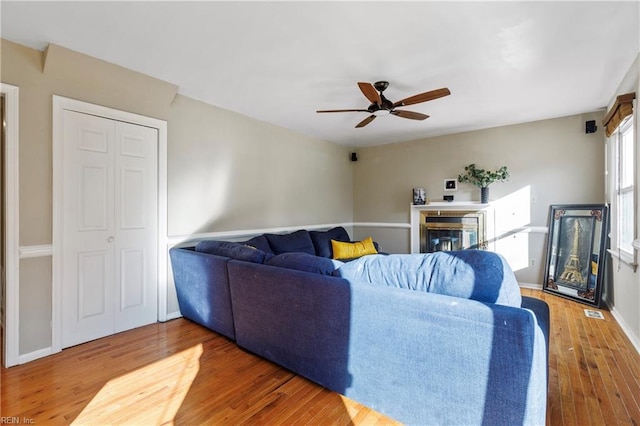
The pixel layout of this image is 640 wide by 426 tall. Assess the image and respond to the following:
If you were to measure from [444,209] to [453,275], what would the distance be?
3869 millimetres

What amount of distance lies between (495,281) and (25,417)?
8.65ft

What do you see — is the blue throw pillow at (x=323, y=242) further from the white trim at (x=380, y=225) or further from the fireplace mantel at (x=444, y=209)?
the fireplace mantel at (x=444, y=209)

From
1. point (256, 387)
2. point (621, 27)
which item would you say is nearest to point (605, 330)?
point (621, 27)

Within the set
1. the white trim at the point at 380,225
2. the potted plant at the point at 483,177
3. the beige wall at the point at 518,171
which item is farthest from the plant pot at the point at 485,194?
the white trim at the point at 380,225

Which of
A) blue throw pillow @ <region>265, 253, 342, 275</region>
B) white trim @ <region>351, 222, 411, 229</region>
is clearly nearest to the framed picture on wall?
white trim @ <region>351, 222, 411, 229</region>

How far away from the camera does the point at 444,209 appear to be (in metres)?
5.07

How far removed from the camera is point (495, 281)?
140 centimetres

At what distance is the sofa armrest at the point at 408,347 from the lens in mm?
1247

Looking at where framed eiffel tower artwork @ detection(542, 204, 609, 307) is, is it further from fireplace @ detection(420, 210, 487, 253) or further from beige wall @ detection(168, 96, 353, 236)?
beige wall @ detection(168, 96, 353, 236)

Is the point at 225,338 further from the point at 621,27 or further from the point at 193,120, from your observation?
the point at 621,27

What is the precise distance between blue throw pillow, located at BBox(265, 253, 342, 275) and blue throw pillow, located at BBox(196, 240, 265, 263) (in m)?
0.18

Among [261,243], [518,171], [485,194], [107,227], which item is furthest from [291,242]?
[518,171]

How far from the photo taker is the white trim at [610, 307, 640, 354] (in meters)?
2.52

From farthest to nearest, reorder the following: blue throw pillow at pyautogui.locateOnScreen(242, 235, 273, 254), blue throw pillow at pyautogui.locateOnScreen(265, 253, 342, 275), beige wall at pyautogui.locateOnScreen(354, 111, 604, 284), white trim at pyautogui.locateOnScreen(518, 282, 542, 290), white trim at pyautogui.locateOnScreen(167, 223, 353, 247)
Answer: white trim at pyautogui.locateOnScreen(518, 282, 542, 290), beige wall at pyautogui.locateOnScreen(354, 111, 604, 284), blue throw pillow at pyautogui.locateOnScreen(242, 235, 273, 254), white trim at pyautogui.locateOnScreen(167, 223, 353, 247), blue throw pillow at pyautogui.locateOnScreen(265, 253, 342, 275)
